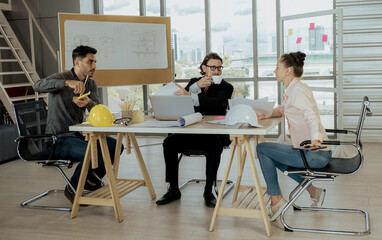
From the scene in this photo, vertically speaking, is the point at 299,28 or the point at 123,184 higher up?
the point at 299,28

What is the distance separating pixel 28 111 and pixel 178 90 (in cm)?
126

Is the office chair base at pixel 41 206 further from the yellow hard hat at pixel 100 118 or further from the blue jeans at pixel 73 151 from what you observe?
the yellow hard hat at pixel 100 118

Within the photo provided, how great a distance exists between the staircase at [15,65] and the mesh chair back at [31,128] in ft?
9.44

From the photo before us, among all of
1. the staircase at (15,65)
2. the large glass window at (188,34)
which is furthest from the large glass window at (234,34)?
the staircase at (15,65)

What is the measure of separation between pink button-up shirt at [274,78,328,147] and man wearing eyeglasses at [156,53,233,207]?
796 millimetres

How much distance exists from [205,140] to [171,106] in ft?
1.77

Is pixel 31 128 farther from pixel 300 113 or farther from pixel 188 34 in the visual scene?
pixel 188 34

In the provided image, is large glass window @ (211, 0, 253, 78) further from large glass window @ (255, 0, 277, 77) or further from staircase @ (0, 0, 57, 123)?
staircase @ (0, 0, 57, 123)

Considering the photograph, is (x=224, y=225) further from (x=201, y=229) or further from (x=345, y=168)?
(x=345, y=168)

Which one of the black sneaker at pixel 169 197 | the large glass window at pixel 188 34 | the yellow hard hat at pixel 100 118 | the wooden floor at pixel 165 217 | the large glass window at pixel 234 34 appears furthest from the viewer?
the large glass window at pixel 188 34

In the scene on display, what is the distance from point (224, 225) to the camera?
3.16 meters

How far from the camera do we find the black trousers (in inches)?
142

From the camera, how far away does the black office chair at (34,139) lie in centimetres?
360

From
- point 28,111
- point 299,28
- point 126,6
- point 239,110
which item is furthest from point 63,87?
point 126,6
